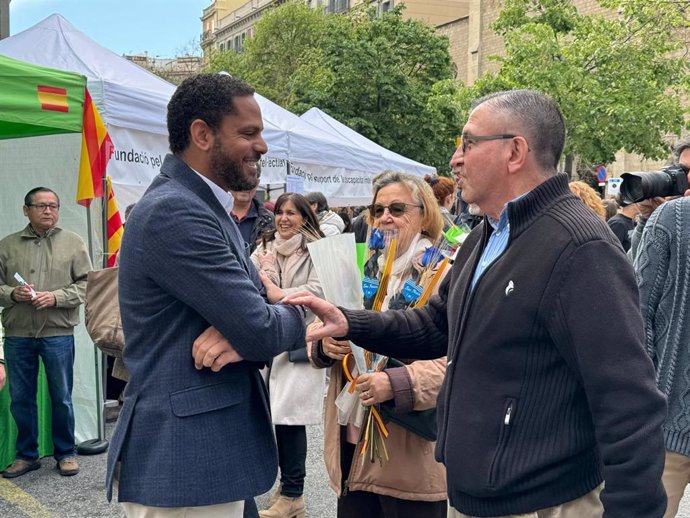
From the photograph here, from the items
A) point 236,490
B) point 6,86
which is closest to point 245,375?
point 236,490

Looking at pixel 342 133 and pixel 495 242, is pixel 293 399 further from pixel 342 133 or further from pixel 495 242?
pixel 342 133

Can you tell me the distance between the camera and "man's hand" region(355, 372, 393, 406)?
8.80ft

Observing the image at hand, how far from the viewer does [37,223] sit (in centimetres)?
536

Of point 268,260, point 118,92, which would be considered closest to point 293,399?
point 268,260

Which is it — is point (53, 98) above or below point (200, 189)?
above

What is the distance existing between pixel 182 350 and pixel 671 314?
1803 millimetres

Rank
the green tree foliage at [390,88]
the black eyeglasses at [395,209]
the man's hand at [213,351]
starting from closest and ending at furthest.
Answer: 1. the man's hand at [213,351]
2. the black eyeglasses at [395,209]
3. the green tree foliage at [390,88]

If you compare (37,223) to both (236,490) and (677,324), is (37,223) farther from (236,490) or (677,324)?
(677,324)

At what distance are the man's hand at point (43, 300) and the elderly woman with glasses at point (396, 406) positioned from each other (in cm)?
272

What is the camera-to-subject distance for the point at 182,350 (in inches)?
79.3

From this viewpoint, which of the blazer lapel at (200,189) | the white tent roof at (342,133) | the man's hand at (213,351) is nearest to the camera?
the man's hand at (213,351)

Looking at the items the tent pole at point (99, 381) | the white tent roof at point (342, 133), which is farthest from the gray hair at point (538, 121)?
the white tent roof at point (342, 133)

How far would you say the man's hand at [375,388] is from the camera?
268cm

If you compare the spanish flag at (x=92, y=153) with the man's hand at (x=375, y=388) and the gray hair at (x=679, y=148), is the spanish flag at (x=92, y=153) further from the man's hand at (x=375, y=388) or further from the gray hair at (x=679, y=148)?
the gray hair at (x=679, y=148)
